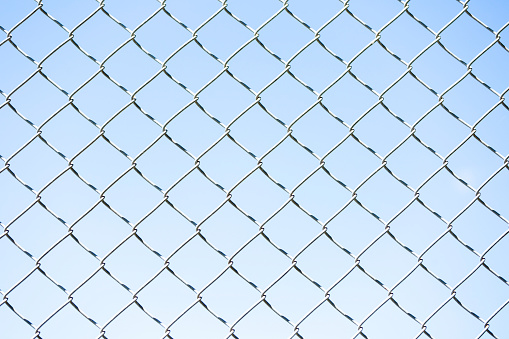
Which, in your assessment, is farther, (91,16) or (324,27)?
(324,27)

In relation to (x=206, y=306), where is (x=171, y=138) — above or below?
above

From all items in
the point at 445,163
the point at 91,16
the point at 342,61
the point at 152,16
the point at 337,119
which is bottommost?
the point at 445,163

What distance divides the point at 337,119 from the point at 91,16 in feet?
3.59

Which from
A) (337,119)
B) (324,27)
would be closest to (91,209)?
(337,119)

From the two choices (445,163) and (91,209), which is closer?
(91,209)

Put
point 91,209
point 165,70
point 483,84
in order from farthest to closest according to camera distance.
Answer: point 483,84 → point 165,70 → point 91,209

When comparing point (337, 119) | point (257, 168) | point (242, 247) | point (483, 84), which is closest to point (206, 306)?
point (242, 247)

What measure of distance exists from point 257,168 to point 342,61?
60 centimetres

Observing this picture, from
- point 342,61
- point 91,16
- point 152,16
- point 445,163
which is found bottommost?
point 445,163

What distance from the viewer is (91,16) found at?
2.23 meters

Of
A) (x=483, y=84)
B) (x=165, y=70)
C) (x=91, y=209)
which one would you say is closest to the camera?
(x=91, y=209)

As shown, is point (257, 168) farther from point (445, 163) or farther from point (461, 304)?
point (461, 304)

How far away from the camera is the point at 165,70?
2.27m

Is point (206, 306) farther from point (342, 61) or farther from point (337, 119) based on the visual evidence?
point (342, 61)
